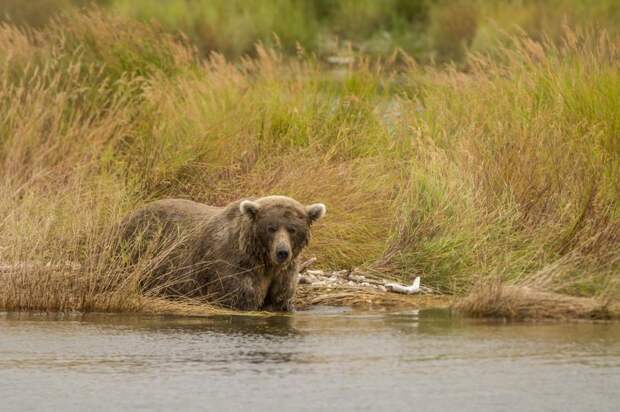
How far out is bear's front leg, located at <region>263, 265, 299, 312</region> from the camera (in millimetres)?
12930

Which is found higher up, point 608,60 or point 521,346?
point 608,60

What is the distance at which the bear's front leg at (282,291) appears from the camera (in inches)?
509

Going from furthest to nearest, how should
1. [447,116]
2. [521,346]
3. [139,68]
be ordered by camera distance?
[139,68]
[447,116]
[521,346]

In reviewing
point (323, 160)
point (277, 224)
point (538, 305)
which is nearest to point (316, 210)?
point (277, 224)

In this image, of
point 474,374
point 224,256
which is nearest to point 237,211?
point 224,256

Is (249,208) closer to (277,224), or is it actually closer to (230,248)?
(277,224)

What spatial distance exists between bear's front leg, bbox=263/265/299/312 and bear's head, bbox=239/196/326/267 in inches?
4.9

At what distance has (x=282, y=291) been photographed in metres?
13.0

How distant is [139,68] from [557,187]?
19.4ft

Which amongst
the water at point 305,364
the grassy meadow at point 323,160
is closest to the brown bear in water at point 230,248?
the grassy meadow at point 323,160

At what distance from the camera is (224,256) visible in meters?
13.1

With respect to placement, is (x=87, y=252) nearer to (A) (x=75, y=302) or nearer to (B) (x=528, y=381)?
(A) (x=75, y=302)

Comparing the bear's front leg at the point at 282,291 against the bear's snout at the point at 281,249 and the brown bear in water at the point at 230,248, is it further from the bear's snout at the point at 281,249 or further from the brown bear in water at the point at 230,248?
the bear's snout at the point at 281,249

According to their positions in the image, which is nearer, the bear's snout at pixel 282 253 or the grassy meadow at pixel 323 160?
the bear's snout at pixel 282 253
